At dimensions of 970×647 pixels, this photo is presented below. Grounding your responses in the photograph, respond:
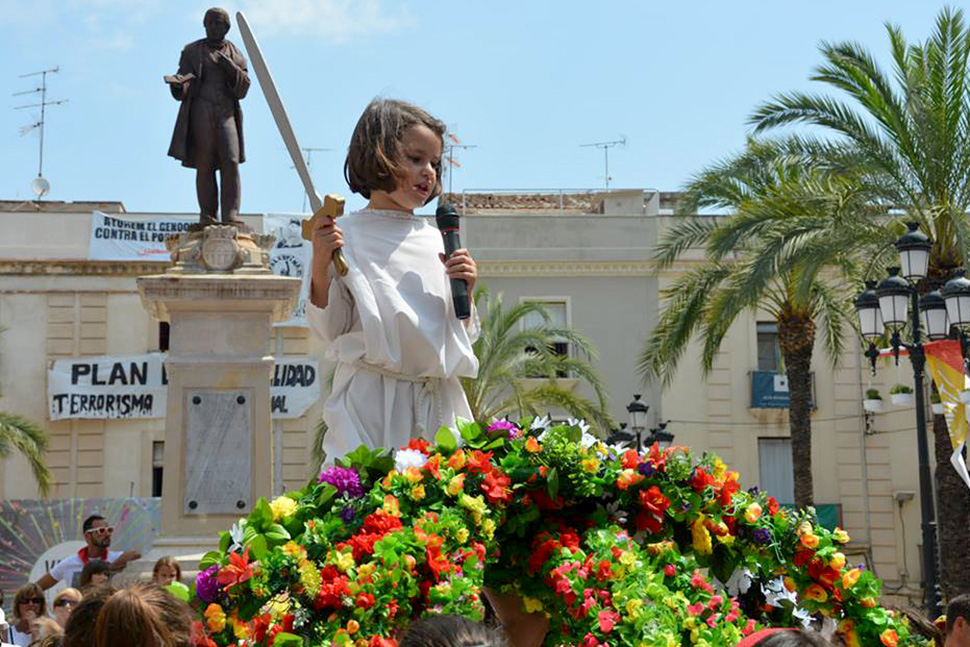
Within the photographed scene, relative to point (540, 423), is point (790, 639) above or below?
below

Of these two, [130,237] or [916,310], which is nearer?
[916,310]

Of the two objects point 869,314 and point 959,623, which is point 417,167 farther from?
point 869,314


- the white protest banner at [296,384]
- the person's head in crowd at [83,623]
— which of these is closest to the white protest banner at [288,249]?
the white protest banner at [296,384]

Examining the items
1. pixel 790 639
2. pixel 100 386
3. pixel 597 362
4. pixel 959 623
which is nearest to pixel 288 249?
pixel 100 386

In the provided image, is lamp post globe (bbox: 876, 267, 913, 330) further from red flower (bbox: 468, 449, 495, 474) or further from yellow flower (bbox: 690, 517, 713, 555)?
red flower (bbox: 468, 449, 495, 474)

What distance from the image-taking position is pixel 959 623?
5371 mm

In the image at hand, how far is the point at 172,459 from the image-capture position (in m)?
11.7

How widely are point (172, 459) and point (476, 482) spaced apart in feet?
27.1

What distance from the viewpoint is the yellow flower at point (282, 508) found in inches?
148

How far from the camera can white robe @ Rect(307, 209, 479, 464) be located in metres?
5.02

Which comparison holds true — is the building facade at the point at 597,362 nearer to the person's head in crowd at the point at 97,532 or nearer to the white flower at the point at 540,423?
the person's head in crowd at the point at 97,532

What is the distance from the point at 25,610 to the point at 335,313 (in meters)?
4.73

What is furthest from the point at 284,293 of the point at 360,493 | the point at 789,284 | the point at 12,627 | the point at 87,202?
the point at 87,202

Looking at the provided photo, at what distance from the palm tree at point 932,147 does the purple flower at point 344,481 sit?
49.8 ft
